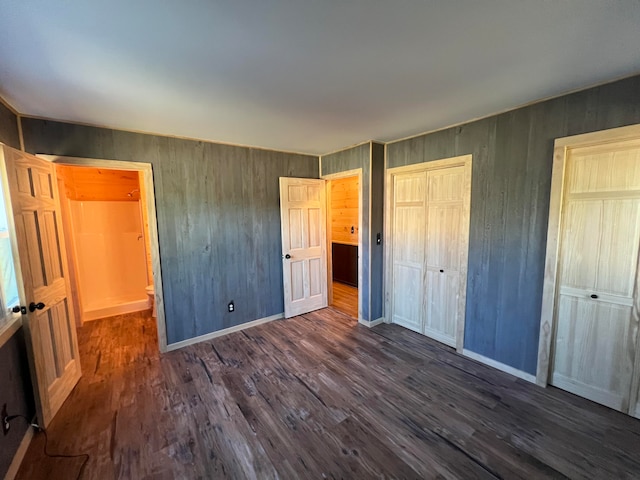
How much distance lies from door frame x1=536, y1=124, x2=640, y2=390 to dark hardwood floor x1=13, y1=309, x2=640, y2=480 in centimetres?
31

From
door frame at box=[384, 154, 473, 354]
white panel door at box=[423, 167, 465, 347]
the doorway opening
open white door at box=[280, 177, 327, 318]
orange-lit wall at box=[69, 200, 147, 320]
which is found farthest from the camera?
the doorway opening

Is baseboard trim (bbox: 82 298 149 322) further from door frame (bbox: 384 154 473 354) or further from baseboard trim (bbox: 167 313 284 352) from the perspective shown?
door frame (bbox: 384 154 473 354)

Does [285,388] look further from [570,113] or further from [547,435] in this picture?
[570,113]

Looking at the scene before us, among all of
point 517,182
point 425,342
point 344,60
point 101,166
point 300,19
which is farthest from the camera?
point 425,342

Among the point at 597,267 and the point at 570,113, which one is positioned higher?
the point at 570,113

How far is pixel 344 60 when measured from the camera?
5.16ft

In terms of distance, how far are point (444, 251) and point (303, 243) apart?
1942 millimetres

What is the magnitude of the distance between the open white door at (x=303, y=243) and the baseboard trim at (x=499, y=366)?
217cm

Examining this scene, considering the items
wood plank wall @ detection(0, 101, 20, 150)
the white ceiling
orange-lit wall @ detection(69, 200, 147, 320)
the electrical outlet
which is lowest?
the electrical outlet

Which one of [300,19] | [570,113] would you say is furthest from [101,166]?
[570,113]

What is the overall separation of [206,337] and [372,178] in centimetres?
293

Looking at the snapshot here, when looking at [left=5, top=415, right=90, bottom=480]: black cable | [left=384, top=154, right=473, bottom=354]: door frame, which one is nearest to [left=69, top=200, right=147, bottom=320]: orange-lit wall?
[left=5, top=415, right=90, bottom=480]: black cable

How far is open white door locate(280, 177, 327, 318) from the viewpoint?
3855 mm

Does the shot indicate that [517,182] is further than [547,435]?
Yes
